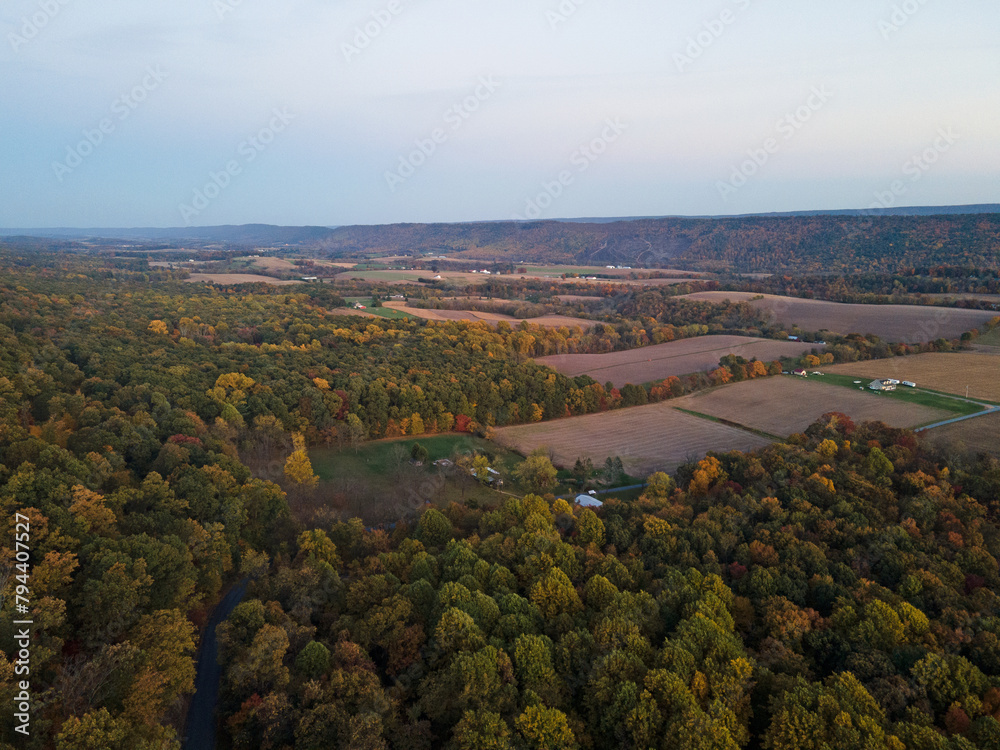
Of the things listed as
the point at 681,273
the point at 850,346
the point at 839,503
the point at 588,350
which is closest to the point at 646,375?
the point at 588,350

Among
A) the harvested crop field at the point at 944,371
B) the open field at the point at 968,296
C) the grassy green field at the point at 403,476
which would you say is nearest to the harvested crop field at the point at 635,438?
the grassy green field at the point at 403,476

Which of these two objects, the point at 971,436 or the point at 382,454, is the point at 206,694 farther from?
the point at 971,436

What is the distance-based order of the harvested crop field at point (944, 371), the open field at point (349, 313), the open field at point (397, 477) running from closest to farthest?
1. the open field at point (397, 477)
2. the harvested crop field at point (944, 371)
3. the open field at point (349, 313)

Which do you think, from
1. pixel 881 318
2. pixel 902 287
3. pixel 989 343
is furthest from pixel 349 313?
pixel 902 287

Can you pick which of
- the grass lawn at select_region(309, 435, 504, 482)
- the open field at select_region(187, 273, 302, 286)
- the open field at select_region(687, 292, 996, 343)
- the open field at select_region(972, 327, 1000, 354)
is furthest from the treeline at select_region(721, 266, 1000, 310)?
the open field at select_region(187, 273, 302, 286)

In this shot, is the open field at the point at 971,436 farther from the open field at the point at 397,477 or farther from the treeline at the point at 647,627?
the open field at the point at 397,477
